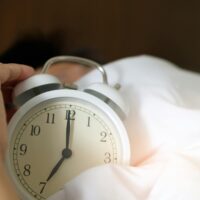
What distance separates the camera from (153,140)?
73cm

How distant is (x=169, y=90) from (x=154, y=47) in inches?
20.2

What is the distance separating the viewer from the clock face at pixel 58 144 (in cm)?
62

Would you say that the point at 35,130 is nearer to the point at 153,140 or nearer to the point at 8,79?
the point at 8,79

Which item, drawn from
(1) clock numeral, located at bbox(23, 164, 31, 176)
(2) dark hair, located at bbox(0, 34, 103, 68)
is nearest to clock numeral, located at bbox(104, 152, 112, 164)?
(1) clock numeral, located at bbox(23, 164, 31, 176)

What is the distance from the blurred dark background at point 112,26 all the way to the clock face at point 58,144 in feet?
1.94

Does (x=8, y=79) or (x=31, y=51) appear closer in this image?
(x=8, y=79)

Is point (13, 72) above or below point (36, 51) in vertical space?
above

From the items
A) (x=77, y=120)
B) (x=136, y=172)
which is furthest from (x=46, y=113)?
(x=136, y=172)

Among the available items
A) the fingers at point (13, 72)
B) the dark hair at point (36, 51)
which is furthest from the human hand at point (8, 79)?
the dark hair at point (36, 51)

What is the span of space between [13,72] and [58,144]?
12cm

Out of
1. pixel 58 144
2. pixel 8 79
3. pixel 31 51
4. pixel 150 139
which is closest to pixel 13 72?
pixel 8 79

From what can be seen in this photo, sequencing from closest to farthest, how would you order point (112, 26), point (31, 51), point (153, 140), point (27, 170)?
point (27, 170), point (153, 140), point (31, 51), point (112, 26)

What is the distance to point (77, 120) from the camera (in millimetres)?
649

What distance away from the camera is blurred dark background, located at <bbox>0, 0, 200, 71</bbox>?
125 cm
